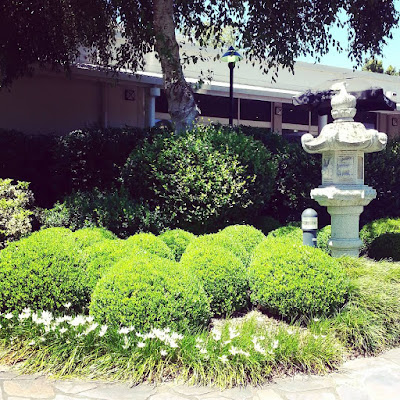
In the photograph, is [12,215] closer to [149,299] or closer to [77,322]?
[77,322]

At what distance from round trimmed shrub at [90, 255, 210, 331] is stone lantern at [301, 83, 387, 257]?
2.44 metres

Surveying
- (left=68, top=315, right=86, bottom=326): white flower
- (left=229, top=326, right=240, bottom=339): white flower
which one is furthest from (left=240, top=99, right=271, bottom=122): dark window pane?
(left=68, top=315, right=86, bottom=326): white flower

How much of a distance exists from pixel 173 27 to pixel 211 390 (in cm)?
672

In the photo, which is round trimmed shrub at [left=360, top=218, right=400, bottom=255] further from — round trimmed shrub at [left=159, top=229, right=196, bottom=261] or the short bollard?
round trimmed shrub at [left=159, top=229, right=196, bottom=261]

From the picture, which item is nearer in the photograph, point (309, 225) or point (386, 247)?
point (309, 225)

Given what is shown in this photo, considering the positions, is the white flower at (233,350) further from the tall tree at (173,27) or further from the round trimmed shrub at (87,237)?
the tall tree at (173,27)

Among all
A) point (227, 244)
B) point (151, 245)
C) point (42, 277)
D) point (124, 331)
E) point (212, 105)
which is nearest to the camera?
point (124, 331)

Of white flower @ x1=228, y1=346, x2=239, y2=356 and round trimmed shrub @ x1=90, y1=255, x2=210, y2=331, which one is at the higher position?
round trimmed shrub @ x1=90, y1=255, x2=210, y2=331

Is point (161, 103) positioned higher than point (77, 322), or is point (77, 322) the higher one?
point (161, 103)

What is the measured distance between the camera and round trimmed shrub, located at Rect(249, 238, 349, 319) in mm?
3879

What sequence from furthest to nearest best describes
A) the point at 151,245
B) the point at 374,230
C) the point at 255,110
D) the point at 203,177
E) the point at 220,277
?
the point at 255,110 → the point at 374,230 → the point at 203,177 → the point at 151,245 → the point at 220,277

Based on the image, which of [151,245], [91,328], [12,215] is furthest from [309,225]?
[12,215]

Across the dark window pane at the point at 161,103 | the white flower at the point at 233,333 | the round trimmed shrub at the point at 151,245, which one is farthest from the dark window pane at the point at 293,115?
the white flower at the point at 233,333

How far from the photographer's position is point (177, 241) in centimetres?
534
